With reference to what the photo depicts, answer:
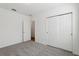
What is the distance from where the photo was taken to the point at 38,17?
15.0 ft

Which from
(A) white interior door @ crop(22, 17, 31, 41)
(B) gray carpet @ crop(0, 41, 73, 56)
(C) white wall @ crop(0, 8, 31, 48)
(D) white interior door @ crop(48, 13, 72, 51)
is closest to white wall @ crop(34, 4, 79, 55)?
(D) white interior door @ crop(48, 13, 72, 51)

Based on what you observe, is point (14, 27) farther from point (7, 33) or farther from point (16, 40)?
point (16, 40)

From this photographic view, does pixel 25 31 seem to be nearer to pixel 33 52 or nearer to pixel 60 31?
pixel 33 52

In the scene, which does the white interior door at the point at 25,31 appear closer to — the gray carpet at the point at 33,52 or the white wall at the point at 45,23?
the white wall at the point at 45,23

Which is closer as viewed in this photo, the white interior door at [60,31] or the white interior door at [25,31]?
the white interior door at [60,31]

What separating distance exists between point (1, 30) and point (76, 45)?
419cm

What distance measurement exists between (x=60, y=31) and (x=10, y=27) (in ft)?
11.0

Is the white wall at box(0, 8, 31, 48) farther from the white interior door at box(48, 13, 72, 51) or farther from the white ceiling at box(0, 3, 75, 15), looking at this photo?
the white interior door at box(48, 13, 72, 51)

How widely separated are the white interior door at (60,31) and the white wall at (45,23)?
0.80ft

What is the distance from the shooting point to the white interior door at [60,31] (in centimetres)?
289

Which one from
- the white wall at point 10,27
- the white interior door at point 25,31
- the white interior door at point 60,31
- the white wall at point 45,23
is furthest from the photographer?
the white interior door at point 25,31

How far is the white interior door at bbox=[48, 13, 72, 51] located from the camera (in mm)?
2889

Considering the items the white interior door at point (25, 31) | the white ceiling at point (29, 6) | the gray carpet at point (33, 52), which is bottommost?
the gray carpet at point (33, 52)

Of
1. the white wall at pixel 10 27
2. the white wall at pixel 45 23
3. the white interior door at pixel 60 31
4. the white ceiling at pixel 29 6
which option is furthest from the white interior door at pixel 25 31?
the white interior door at pixel 60 31
